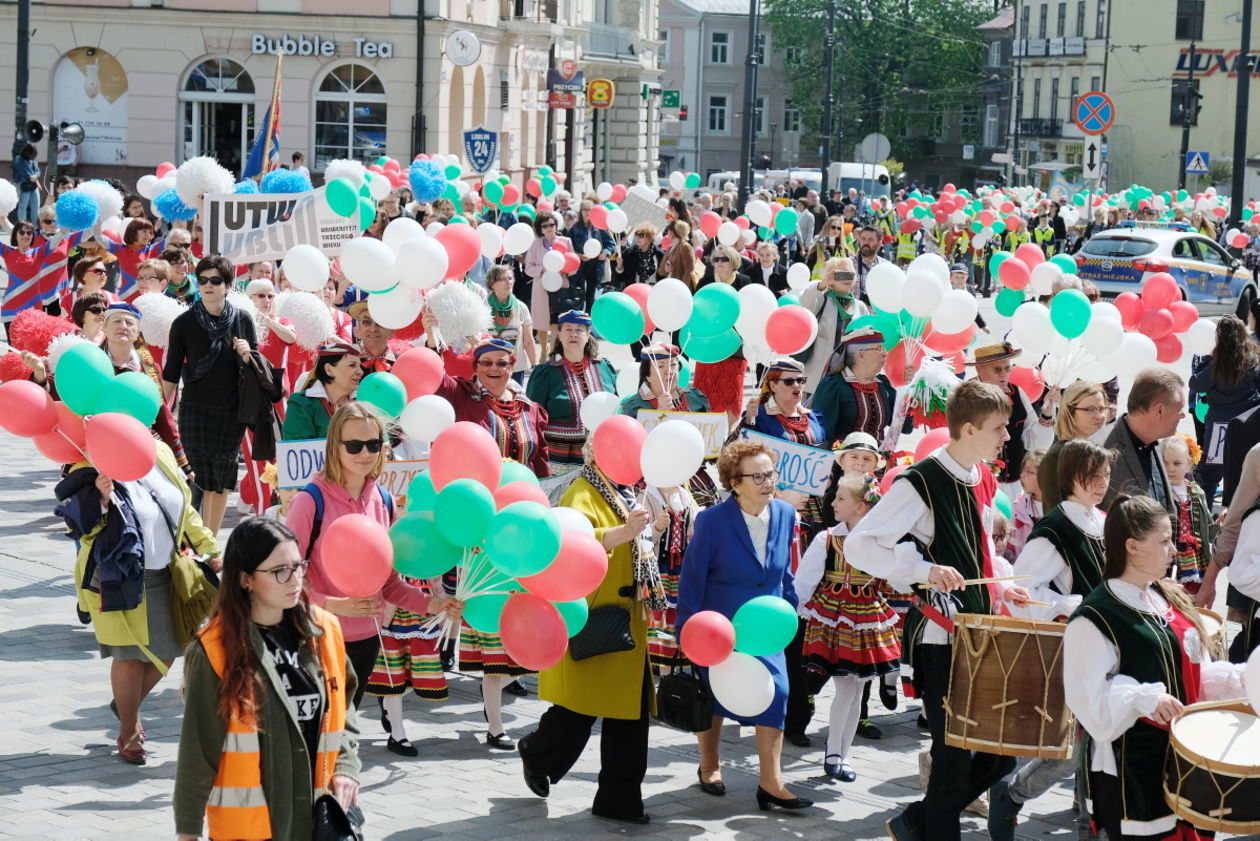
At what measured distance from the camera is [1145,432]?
794 centimetres

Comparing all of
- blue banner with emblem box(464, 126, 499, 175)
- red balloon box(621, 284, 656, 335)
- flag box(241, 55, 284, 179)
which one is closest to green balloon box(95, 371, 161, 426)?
red balloon box(621, 284, 656, 335)

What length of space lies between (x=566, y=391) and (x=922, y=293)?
2.09m

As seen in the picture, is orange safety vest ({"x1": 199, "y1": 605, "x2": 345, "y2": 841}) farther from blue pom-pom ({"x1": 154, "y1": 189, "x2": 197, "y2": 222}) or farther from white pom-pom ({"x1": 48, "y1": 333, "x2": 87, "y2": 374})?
blue pom-pom ({"x1": 154, "y1": 189, "x2": 197, "y2": 222})

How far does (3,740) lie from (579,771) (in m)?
2.42

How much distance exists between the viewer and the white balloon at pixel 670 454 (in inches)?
281

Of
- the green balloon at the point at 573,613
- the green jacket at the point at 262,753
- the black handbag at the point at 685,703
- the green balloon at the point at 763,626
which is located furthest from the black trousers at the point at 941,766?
the green jacket at the point at 262,753

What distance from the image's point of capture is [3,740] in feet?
26.5

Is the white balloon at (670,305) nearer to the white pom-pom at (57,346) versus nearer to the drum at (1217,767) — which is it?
the white pom-pom at (57,346)

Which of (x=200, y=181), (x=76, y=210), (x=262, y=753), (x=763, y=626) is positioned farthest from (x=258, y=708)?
(x=76, y=210)

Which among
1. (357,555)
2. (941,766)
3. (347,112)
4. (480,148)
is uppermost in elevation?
(347,112)

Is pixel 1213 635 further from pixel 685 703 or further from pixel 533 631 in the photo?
pixel 533 631

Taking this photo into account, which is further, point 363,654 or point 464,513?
point 363,654

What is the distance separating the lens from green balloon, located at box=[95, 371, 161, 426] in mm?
7172

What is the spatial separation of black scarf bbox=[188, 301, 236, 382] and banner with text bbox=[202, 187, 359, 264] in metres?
2.46
